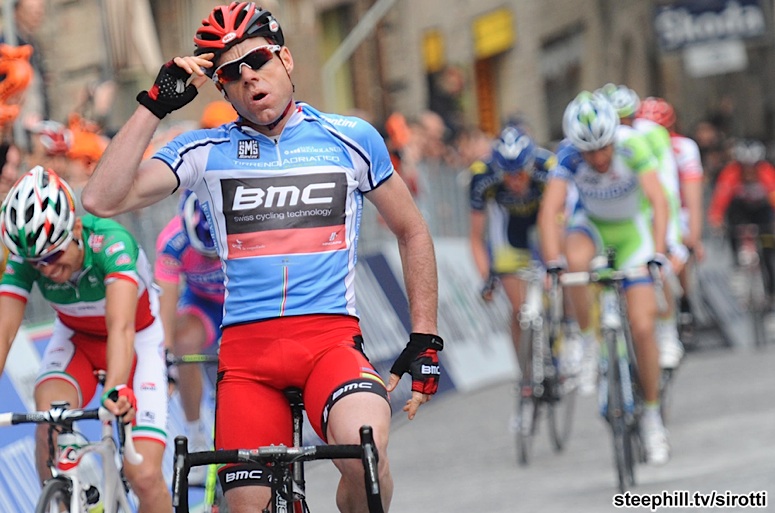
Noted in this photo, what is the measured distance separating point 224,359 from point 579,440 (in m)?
7.43

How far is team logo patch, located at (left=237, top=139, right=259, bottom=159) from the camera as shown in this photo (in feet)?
20.6

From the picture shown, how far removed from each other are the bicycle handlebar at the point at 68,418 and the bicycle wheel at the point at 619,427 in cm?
397

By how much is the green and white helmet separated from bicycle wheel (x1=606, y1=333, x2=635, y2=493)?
417 centimetres

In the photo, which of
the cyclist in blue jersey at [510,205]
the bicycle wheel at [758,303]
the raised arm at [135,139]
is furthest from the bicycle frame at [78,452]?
the bicycle wheel at [758,303]

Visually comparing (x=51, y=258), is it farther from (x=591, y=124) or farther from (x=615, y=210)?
(x=615, y=210)

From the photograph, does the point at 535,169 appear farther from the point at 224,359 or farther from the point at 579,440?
the point at 224,359

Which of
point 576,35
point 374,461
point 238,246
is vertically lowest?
point 374,461

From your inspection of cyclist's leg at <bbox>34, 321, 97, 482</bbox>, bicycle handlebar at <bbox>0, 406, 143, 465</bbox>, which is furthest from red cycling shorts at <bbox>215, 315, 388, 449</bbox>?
cyclist's leg at <bbox>34, 321, 97, 482</bbox>

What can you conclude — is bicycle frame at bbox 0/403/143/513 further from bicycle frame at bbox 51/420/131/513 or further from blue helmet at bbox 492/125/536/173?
blue helmet at bbox 492/125/536/173

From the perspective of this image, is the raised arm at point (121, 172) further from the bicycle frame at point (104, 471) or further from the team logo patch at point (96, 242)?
the team logo patch at point (96, 242)

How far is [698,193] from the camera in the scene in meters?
15.6

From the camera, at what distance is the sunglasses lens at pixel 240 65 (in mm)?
6137

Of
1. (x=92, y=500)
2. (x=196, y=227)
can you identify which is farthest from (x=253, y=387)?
(x=196, y=227)

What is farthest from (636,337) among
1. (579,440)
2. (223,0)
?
(223,0)
